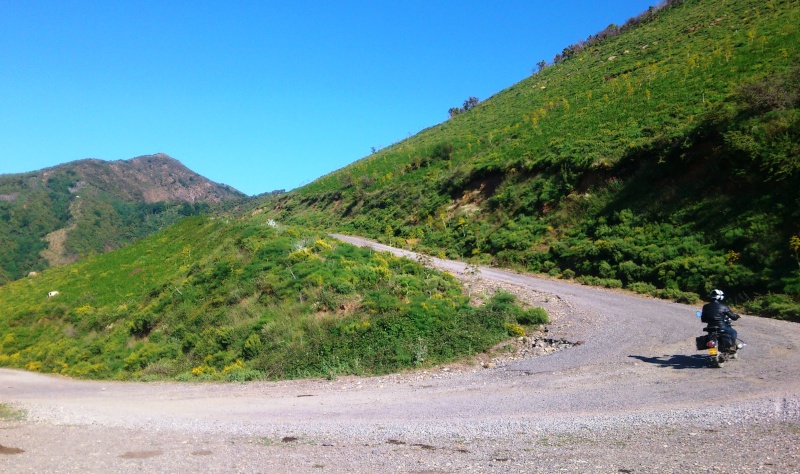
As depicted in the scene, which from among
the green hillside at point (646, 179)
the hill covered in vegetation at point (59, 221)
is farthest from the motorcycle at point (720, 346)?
the hill covered in vegetation at point (59, 221)

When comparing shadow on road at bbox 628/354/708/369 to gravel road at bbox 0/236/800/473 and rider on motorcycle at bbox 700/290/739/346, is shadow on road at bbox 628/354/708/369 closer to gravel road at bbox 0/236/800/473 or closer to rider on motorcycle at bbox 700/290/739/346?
gravel road at bbox 0/236/800/473

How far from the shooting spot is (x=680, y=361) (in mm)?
8680

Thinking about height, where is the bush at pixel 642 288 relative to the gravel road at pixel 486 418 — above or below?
above

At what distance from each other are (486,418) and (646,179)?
18.2 meters

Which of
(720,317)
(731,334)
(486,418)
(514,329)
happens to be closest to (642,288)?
(514,329)

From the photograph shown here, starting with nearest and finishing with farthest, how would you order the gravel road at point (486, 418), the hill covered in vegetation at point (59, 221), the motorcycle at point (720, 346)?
the gravel road at point (486, 418)
the motorcycle at point (720, 346)
the hill covered in vegetation at point (59, 221)

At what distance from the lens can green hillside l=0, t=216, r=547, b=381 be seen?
11.6 m

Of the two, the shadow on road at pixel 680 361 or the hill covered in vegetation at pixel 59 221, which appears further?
the hill covered in vegetation at pixel 59 221

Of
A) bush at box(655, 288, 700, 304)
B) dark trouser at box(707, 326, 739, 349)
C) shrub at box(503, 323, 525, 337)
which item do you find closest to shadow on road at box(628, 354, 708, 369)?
dark trouser at box(707, 326, 739, 349)

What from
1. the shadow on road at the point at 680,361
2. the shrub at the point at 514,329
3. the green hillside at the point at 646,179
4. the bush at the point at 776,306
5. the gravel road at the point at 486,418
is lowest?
the gravel road at the point at 486,418

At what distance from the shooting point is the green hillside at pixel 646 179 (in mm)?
15242

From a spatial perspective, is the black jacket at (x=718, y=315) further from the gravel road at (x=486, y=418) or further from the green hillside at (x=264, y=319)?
the green hillside at (x=264, y=319)

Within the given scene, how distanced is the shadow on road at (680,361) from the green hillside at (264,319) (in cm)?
359

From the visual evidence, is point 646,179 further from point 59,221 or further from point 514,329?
point 59,221
